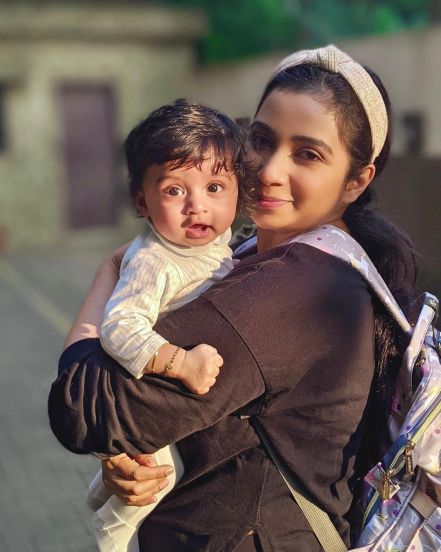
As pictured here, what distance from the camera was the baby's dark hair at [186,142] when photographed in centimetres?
150

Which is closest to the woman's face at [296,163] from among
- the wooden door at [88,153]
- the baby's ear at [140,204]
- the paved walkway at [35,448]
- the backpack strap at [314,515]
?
the baby's ear at [140,204]

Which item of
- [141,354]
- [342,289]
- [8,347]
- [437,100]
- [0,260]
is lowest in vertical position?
[0,260]

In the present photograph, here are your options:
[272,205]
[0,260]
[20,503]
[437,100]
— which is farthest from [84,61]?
[272,205]

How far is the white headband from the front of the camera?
1.59m

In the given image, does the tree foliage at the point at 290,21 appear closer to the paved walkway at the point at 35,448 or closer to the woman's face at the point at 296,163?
the paved walkway at the point at 35,448

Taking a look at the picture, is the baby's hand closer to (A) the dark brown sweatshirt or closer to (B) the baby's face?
(A) the dark brown sweatshirt

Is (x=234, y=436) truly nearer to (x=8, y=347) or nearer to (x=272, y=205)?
(x=272, y=205)

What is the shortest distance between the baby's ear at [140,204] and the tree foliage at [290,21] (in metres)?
9.25

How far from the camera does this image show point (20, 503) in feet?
12.3

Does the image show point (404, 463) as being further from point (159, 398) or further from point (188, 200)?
point (188, 200)

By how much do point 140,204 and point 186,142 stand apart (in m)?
0.22

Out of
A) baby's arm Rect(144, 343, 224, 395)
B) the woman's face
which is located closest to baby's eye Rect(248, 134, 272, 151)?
the woman's face

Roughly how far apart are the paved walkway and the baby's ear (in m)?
0.50

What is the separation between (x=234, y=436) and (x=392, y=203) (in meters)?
1.69
